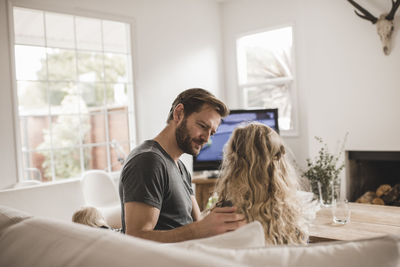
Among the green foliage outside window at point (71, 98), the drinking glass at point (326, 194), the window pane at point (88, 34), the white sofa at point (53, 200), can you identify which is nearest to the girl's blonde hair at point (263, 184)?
the drinking glass at point (326, 194)

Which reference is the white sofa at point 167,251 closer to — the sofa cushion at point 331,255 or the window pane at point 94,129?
the sofa cushion at point 331,255

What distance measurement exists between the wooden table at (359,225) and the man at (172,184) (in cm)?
67

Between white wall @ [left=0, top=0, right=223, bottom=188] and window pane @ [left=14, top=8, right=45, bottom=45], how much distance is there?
1.51 m

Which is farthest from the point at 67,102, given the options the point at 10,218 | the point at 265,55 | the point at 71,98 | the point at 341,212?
the point at 10,218

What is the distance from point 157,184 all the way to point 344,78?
10.0ft

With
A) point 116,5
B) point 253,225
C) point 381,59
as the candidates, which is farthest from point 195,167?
point 253,225

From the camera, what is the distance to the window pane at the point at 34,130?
30.3 ft

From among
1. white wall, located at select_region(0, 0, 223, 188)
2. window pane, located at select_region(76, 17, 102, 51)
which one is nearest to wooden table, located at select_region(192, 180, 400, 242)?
white wall, located at select_region(0, 0, 223, 188)

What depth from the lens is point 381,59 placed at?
12.0ft

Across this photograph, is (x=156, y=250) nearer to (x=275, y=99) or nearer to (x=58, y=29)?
(x=275, y=99)

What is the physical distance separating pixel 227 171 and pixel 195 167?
2.92 meters

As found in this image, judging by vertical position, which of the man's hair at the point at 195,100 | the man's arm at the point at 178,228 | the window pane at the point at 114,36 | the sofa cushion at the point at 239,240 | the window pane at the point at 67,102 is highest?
the window pane at the point at 114,36

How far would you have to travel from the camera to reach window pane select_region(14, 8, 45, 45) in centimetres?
501

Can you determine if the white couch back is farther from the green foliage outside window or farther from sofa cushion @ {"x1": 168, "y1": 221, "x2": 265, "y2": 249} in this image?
the green foliage outside window
